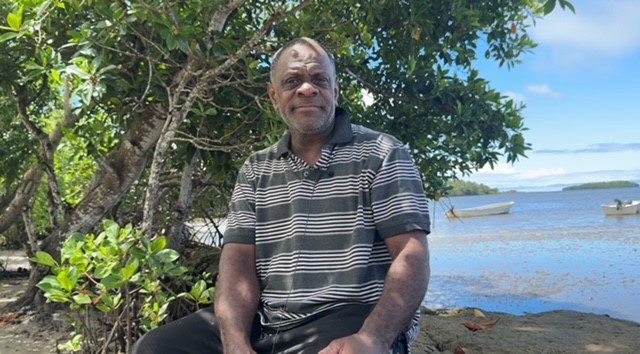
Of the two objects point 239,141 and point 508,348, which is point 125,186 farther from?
point 508,348

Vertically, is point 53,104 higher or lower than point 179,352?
higher

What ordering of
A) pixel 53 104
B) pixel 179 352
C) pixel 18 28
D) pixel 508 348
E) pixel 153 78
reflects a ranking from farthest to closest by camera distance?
pixel 53 104, pixel 508 348, pixel 153 78, pixel 18 28, pixel 179 352

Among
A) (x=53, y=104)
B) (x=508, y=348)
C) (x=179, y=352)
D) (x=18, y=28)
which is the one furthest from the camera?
(x=53, y=104)

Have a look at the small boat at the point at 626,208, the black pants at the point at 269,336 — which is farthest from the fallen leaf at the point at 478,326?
the small boat at the point at 626,208

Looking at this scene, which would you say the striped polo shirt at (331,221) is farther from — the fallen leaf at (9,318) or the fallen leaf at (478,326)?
the fallen leaf at (9,318)

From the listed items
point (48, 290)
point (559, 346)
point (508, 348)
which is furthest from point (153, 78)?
point (559, 346)

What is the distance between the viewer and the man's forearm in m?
1.78

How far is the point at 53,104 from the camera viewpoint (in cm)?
668

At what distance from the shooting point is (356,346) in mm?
1708

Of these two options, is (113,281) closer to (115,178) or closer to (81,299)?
(81,299)

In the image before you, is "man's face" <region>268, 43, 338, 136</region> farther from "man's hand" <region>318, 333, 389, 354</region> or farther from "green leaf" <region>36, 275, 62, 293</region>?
"green leaf" <region>36, 275, 62, 293</region>

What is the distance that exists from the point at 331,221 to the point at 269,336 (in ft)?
1.58

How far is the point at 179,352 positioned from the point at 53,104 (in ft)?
18.4

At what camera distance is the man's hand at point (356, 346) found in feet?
5.59
